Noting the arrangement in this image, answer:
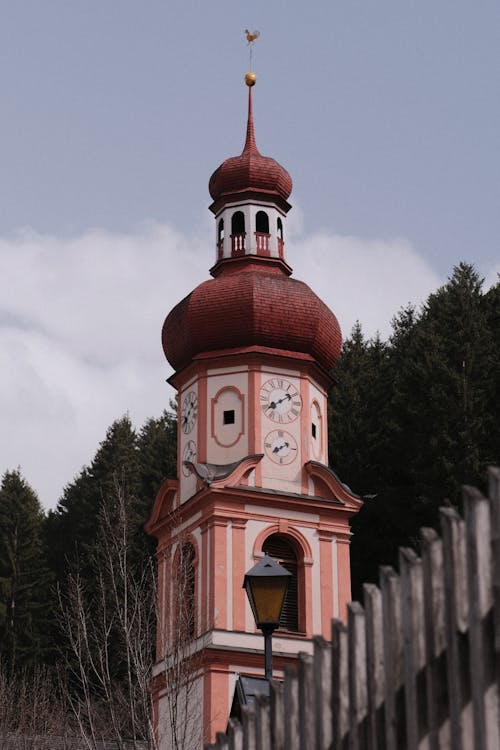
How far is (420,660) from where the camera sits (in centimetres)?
559

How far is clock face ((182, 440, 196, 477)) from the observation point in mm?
35844

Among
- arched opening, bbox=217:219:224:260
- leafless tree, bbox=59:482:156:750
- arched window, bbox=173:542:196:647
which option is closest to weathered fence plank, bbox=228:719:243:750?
leafless tree, bbox=59:482:156:750

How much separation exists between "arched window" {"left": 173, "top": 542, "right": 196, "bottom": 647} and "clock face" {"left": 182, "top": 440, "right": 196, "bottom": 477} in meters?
1.85

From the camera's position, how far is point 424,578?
557 centimetres

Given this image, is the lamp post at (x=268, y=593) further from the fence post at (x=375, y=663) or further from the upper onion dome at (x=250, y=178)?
the upper onion dome at (x=250, y=178)

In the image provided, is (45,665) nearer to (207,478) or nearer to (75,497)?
(75,497)

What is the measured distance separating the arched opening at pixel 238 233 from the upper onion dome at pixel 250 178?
25.5 inches

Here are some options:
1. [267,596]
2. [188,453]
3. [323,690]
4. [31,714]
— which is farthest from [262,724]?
[31,714]

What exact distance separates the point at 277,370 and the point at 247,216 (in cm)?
553

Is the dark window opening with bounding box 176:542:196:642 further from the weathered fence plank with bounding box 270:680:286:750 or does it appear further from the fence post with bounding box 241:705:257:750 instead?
the weathered fence plank with bounding box 270:680:286:750

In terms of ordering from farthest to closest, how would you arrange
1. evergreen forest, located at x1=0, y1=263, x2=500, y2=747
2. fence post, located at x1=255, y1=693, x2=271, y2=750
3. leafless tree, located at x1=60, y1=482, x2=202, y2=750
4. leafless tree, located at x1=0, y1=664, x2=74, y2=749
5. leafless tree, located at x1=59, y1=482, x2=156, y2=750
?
evergreen forest, located at x1=0, y1=263, x2=500, y2=747 < leafless tree, located at x1=0, y1=664, x2=74, y2=749 < leafless tree, located at x1=59, y1=482, x2=156, y2=750 < leafless tree, located at x1=60, y1=482, x2=202, y2=750 < fence post, located at x1=255, y1=693, x2=271, y2=750

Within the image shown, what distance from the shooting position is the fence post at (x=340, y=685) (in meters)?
5.98

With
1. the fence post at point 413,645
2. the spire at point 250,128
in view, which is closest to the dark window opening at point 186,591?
the spire at point 250,128

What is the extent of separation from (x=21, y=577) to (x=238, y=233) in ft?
72.8
